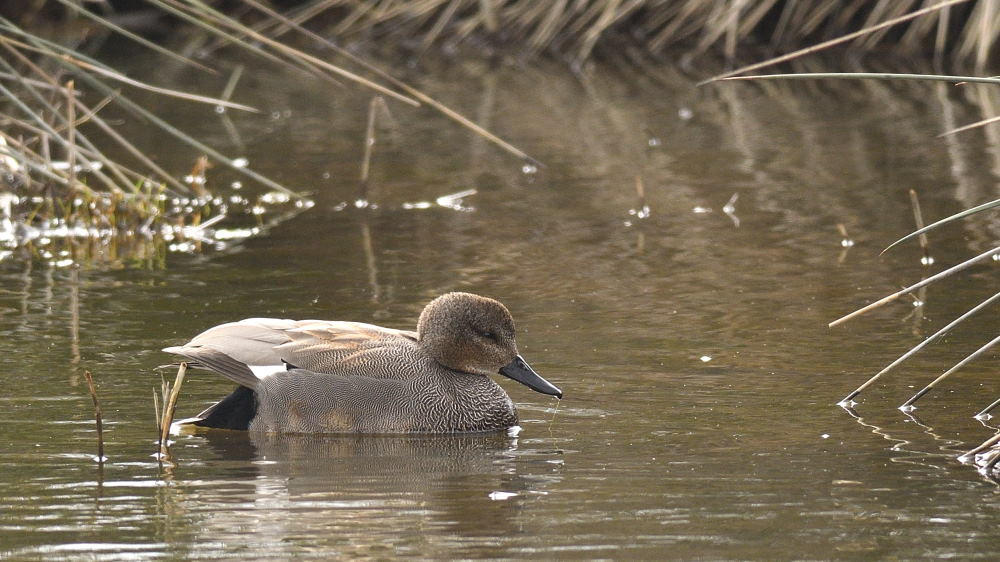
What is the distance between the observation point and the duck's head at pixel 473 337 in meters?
6.66

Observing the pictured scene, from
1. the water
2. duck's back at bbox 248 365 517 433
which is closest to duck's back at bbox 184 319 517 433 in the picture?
duck's back at bbox 248 365 517 433

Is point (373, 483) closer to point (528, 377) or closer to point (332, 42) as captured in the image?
point (528, 377)

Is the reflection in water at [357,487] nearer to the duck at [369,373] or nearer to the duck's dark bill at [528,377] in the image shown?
the duck at [369,373]

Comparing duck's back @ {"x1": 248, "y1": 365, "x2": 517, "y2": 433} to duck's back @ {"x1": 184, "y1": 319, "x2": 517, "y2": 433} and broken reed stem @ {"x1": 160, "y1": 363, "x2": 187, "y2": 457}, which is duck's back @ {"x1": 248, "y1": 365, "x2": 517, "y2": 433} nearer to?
duck's back @ {"x1": 184, "y1": 319, "x2": 517, "y2": 433}

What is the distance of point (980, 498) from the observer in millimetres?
5293

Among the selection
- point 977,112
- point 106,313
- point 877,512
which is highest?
point 977,112

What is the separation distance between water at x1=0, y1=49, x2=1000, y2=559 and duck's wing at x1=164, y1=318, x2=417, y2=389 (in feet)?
0.86

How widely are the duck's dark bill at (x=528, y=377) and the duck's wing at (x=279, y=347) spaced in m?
0.41

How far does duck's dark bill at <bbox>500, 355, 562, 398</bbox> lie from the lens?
653 centimetres

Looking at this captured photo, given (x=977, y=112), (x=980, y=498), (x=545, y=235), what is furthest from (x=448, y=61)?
(x=980, y=498)

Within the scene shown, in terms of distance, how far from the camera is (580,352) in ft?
24.8

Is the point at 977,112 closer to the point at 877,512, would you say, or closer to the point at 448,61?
the point at 448,61

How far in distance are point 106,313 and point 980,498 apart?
4.63m

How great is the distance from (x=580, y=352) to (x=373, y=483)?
206 cm
